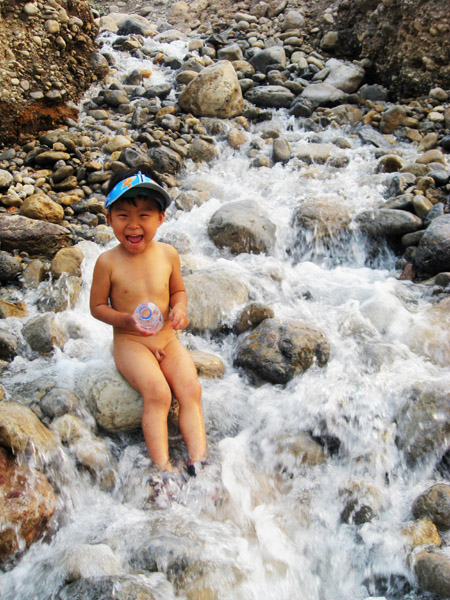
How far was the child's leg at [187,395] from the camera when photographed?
110 inches

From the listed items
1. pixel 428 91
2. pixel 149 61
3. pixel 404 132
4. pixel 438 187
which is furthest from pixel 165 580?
pixel 149 61

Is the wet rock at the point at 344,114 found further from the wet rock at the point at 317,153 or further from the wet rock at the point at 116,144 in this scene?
the wet rock at the point at 116,144

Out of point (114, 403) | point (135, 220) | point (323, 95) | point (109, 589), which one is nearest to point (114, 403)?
point (114, 403)

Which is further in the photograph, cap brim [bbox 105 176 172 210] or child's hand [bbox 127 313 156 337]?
child's hand [bbox 127 313 156 337]

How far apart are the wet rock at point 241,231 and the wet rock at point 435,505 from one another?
3091 millimetres

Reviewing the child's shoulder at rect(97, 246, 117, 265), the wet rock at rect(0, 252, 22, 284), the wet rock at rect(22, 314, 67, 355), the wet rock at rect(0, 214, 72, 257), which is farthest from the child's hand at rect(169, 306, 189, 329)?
the wet rock at rect(0, 214, 72, 257)

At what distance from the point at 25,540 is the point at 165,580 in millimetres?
642

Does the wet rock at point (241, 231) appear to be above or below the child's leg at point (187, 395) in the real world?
above

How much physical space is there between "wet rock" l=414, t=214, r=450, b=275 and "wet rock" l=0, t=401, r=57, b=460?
3468 mm

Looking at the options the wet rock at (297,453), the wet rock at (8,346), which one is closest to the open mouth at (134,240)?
the wet rock at (8,346)

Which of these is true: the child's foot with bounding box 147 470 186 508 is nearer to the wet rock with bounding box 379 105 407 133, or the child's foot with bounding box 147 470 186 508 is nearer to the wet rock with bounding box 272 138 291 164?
the wet rock with bounding box 272 138 291 164

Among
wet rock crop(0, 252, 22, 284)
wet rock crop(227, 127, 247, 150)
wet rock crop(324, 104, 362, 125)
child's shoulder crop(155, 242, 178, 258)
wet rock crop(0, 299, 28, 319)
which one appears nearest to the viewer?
child's shoulder crop(155, 242, 178, 258)

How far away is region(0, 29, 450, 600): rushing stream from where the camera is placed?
2170 millimetres

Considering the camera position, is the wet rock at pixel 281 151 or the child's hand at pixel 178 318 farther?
the wet rock at pixel 281 151
